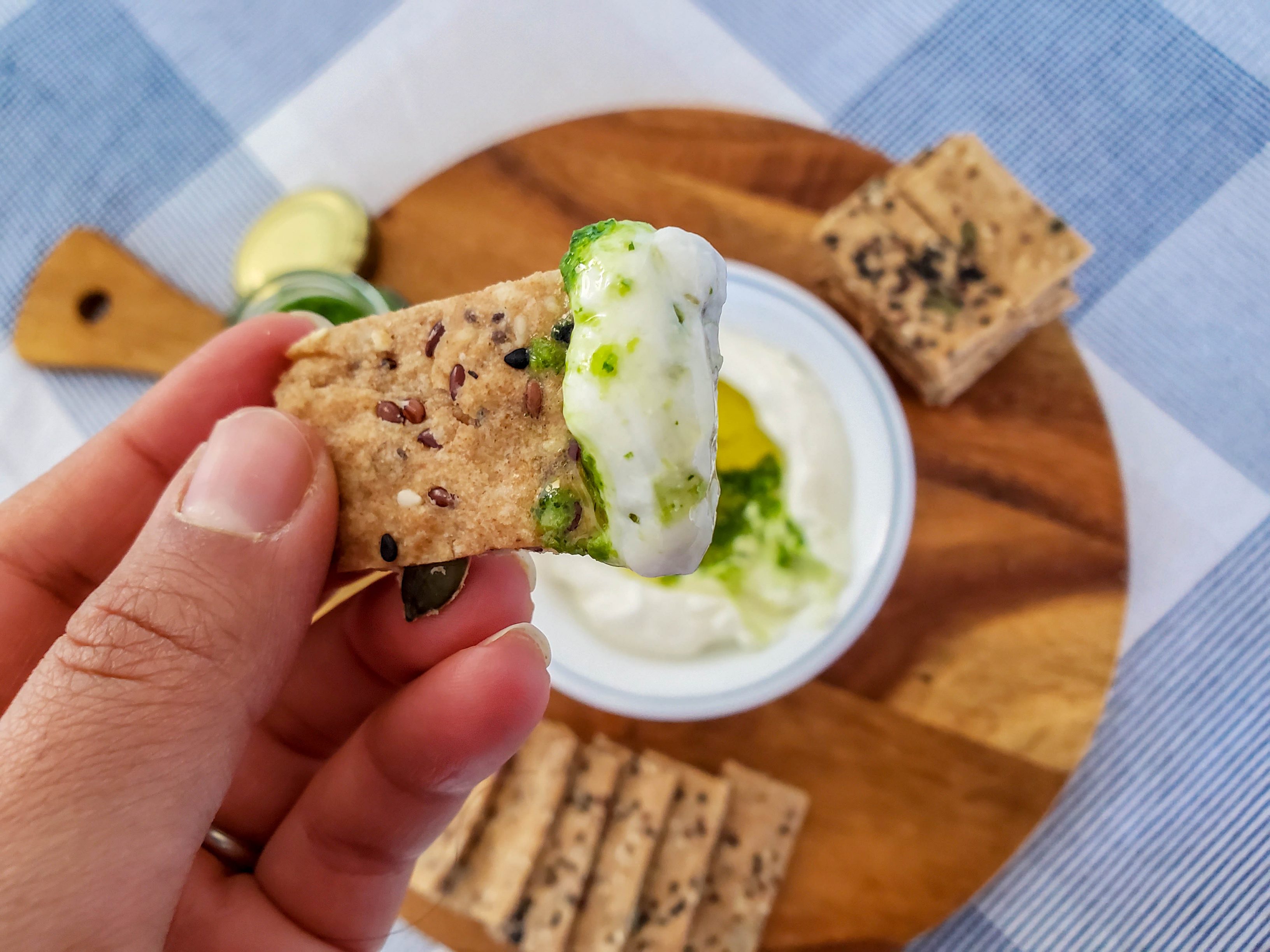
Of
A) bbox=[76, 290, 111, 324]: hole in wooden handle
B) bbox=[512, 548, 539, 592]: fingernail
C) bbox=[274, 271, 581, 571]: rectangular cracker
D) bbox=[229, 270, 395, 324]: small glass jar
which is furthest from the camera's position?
bbox=[76, 290, 111, 324]: hole in wooden handle

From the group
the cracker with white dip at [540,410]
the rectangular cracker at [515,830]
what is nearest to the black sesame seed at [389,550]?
the cracker with white dip at [540,410]

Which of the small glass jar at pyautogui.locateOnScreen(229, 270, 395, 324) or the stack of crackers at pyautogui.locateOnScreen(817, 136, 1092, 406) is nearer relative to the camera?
the stack of crackers at pyautogui.locateOnScreen(817, 136, 1092, 406)

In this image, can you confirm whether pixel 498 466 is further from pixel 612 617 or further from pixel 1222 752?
pixel 1222 752

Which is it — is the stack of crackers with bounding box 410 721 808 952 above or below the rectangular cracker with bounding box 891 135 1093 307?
below

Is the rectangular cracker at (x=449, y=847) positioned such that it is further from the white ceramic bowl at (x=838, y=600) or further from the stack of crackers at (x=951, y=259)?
the stack of crackers at (x=951, y=259)

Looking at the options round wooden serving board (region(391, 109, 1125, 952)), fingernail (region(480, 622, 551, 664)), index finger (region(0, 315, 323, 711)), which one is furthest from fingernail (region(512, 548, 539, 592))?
index finger (region(0, 315, 323, 711))

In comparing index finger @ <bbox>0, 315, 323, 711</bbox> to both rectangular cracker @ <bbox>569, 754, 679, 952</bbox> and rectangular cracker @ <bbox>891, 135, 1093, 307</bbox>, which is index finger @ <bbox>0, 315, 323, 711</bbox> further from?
rectangular cracker @ <bbox>891, 135, 1093, 307</bbox>

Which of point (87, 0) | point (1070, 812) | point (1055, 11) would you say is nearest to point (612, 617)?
point (1070, 812)
